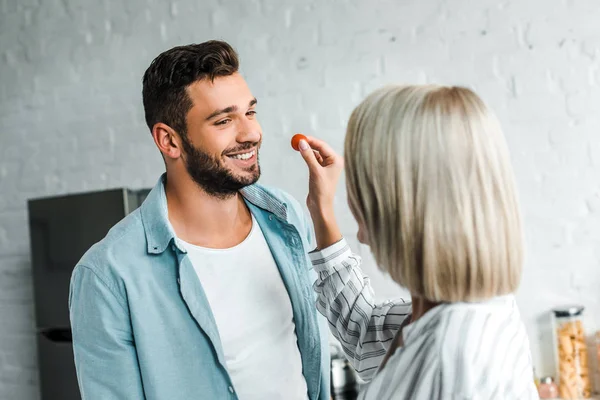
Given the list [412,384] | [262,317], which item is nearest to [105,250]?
[262,317]

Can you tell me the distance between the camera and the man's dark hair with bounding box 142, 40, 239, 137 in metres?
1.58

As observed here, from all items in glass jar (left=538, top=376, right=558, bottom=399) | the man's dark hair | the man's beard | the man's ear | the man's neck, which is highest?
the man's dark hair

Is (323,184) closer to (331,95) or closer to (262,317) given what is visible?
(262,317)

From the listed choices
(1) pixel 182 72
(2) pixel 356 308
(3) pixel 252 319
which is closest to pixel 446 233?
(2) pixel 356 308

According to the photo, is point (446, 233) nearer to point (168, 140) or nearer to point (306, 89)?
point (168, 140)

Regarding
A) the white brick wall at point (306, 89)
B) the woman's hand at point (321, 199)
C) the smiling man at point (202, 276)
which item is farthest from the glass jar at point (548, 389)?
the woman's hand at point (321, 199)

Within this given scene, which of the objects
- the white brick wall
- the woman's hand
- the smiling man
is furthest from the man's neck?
the white brick wall

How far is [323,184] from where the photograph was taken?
4.65 feet

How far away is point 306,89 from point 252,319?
175 centimetres

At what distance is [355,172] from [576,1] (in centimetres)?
199

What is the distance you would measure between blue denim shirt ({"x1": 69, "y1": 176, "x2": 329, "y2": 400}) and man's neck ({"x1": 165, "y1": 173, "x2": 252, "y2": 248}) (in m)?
0.06

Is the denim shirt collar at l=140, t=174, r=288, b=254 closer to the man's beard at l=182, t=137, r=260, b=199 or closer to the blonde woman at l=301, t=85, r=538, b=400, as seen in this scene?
the man's beard at l=182, t=137, r=260, b=199

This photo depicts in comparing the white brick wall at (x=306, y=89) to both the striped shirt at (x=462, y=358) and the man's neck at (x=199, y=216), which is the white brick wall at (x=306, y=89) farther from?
the striped shirt at (x=462, y=358)

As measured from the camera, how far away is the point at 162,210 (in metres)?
1.55
